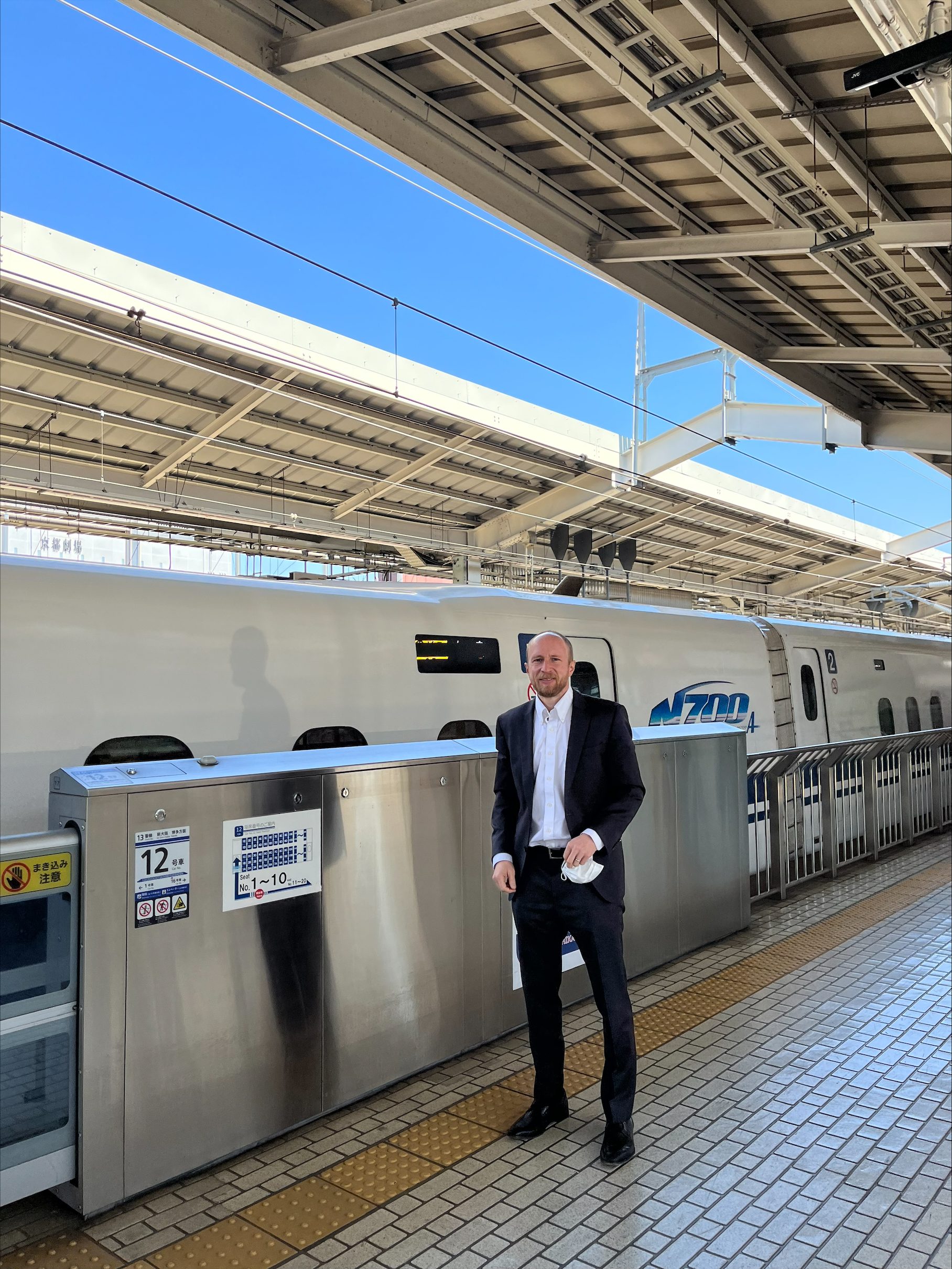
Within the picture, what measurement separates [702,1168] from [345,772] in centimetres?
192

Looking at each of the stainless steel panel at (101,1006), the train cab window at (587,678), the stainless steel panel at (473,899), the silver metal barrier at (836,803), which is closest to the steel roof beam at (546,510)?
the silver metal barrier at (836,803)

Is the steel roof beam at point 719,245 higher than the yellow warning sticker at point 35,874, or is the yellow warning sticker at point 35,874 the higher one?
the steel roof beam at point 719,245

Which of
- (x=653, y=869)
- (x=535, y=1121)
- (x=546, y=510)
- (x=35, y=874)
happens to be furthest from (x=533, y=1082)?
(x=546, y=510)

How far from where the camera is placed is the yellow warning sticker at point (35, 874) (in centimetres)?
307

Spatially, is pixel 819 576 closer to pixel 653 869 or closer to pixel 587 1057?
pixel 653 869

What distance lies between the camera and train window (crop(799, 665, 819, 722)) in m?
11.8

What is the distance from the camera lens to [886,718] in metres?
13.6

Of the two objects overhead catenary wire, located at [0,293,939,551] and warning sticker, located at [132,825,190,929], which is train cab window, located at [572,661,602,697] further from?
warning sticker, located at [132,825,190,929]

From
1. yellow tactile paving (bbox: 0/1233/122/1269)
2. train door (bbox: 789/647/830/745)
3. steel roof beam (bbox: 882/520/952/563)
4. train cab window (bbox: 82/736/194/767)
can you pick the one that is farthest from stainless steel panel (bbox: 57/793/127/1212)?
steel roof beam (bbox: 882/520/952/563)

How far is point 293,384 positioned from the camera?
12398 millimetres

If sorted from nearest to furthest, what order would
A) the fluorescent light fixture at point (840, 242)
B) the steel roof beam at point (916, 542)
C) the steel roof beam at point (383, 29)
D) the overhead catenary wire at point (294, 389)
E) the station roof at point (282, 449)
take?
the steel roof beam at point (383, 29) → the fluorescent light fixture at point (840, 242) → the overhead catenary wire at point (294, 389) → the station roof at point (282, 449) → the steel roof beam at point (916, 542)

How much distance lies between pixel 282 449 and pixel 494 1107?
12.2 metres

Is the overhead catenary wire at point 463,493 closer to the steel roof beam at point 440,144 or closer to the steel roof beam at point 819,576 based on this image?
the steel roof beam at point 819,576

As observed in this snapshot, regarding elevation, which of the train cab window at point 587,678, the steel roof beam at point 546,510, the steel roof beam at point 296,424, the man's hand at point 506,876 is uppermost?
the steel roof beam at point 296,424
